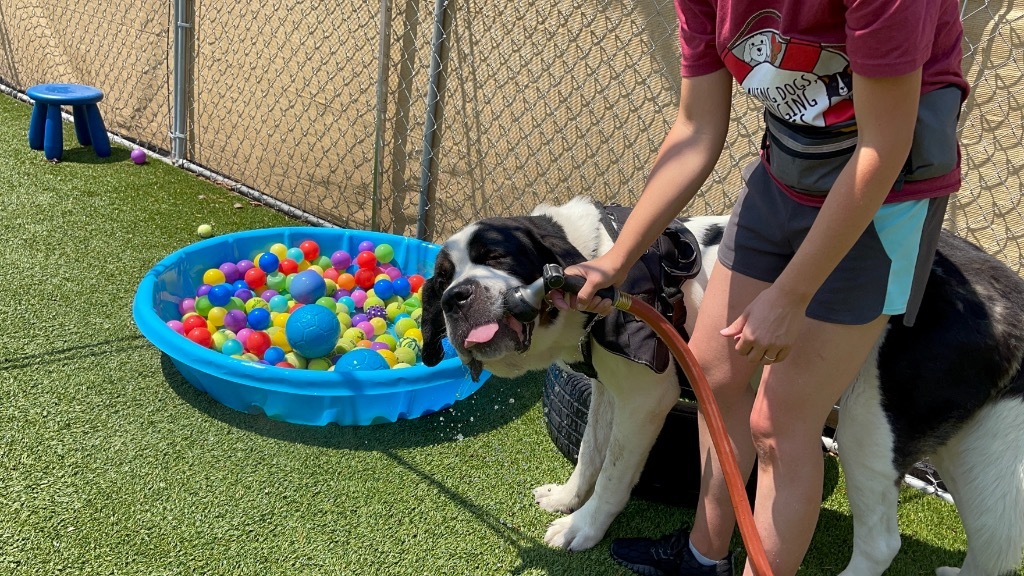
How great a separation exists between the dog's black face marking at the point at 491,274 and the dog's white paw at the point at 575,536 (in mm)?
715

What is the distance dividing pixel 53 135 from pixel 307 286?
319cm

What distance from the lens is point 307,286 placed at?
14.6 ft

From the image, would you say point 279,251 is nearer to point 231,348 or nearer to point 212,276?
point 212,276

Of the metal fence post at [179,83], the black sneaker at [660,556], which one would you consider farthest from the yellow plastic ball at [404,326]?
the metal fence post at [179,83]

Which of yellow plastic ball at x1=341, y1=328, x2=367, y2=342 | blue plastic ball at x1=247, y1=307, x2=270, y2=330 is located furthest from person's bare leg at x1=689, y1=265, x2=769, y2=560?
blue plastic ball at x1=247, y1=307, x2=270, y2=330

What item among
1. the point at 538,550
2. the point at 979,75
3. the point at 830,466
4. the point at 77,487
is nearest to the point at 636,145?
the point at 979,75

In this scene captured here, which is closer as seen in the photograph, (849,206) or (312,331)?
(849,206)

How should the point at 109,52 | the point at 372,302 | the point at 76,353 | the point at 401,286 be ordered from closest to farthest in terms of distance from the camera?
1. the point at 76,353
2. the point at 372,302
3. the point at 401,286
4. the point at 109,52

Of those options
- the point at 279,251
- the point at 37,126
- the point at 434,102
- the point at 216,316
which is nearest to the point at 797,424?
the point at 216,316

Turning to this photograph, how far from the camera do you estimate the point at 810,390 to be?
193 cm

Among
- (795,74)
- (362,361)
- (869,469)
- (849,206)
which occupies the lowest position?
(362,361)

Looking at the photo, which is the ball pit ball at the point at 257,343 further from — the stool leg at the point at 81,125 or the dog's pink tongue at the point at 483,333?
the stool leg at the point at 81,125

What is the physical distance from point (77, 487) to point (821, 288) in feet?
8.66

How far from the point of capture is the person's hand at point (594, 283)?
1.99 m
